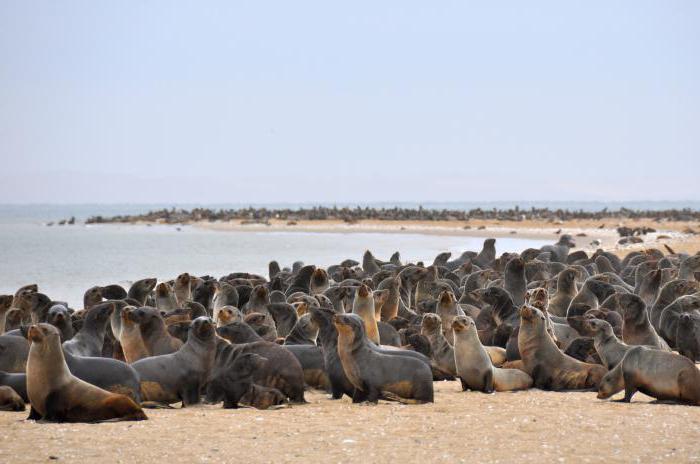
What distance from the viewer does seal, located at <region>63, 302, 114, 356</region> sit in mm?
9115

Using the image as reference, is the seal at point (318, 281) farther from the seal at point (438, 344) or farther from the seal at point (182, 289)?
the seal at point (438, 344)

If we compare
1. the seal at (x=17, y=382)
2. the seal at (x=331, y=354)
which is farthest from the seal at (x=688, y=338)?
the seal at (x=17, y=382)

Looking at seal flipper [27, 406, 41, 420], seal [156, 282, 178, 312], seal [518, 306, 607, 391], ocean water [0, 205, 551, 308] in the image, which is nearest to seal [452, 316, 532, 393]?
→ seal [518, 306, 607, 391]

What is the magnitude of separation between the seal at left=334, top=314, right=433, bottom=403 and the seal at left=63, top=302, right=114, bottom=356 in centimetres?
234

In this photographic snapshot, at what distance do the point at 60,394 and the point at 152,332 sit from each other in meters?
2.18

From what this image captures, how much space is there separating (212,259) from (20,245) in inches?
542

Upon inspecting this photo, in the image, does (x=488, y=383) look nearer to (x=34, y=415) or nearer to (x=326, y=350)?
(x=326, y=350)

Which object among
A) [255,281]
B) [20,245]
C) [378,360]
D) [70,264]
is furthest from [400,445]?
[20,245]

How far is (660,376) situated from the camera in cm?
780

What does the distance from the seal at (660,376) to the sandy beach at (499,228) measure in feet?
79.8

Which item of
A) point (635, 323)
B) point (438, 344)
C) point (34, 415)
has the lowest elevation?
point (34, 415)

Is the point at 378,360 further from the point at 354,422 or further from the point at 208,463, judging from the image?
the point at 208,463

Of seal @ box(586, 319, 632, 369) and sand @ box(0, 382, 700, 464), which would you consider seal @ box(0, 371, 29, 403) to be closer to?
sand @ box(0, 382, 700, 464)

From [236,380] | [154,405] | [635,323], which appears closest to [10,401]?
[154,405]
